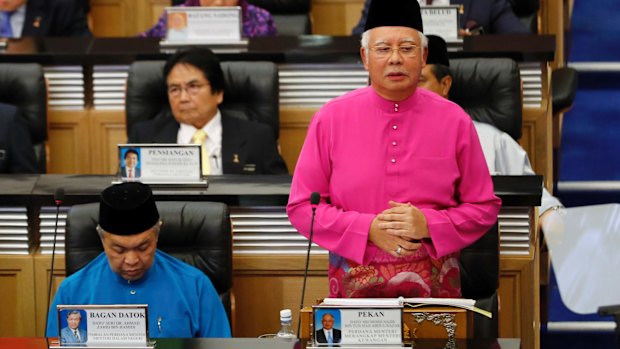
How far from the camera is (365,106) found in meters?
3.05

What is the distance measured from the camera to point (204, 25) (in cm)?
490

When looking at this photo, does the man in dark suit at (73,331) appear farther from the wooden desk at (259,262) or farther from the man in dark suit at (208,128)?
the man in dark suit at (208,128)

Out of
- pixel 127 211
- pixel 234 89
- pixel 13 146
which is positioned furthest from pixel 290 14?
pixel 127 211

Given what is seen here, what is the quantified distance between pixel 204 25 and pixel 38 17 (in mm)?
1035

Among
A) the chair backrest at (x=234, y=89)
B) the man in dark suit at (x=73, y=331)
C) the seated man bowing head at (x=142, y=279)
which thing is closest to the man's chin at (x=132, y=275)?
the seated man bowing head at (x=142, y=279)

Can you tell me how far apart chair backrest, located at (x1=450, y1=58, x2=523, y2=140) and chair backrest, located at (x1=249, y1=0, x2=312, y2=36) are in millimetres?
1504

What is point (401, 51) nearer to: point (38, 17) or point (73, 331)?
point (73, 331)

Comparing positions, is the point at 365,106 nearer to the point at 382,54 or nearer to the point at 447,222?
the point at 382,54

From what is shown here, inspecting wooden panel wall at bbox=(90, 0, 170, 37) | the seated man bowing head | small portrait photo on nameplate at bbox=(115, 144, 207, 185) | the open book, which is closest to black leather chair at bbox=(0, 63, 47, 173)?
small portrait photo on nameplate at bbox=(115, 144, 207, 185)

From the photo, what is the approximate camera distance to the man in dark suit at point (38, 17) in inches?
219

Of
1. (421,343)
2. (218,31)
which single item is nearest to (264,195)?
(421,343)

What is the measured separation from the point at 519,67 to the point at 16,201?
187cm

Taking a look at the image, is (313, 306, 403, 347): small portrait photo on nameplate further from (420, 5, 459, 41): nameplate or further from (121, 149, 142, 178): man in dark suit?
(420, 5, 459, 41): nameplate

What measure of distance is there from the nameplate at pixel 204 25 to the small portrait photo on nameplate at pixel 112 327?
2375 millimetres
